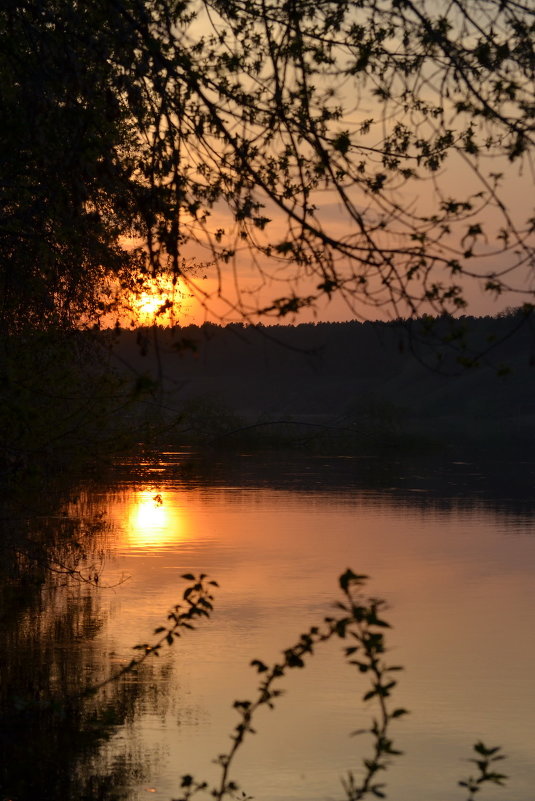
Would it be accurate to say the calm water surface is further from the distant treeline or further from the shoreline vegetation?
the distant treeline

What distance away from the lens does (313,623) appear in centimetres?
2244

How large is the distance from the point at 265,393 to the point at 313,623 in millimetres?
131900

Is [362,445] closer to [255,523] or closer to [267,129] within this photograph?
[255,523]

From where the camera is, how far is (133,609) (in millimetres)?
22938

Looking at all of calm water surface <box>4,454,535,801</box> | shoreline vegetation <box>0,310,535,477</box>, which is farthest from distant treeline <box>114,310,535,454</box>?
calm water surface <box>4,454,535,801</box>

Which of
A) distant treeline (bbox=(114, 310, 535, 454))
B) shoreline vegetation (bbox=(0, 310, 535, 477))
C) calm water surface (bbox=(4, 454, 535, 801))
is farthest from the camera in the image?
distant treeline (bbox=(114, 310, 535, 454))

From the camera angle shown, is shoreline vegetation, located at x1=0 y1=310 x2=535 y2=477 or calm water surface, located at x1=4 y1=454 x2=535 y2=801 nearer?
shoreline vegetation, located at x1=0 y1=310 x2=535 y2=477

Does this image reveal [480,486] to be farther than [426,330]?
Yes

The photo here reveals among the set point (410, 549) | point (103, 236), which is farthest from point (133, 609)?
point (410, 549)

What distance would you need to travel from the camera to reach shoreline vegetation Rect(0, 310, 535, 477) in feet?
24.3

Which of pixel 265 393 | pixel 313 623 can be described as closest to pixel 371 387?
pixel 265 393

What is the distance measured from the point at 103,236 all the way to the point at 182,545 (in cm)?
1861

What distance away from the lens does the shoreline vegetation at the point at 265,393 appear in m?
7.40

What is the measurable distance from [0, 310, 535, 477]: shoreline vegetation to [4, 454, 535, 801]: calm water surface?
198 centimetres
